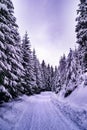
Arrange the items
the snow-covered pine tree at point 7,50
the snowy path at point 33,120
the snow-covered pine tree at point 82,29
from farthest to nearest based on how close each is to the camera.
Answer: the snow-covered pine tree at point 82,29, the snow-covered pine tree at point 7,50, the snowy path at point 33,120

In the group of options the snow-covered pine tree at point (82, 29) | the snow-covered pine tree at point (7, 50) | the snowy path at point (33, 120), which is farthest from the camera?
the snow-covered pine tree at point (82, 29)

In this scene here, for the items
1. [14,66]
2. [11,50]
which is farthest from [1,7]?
[14,66]

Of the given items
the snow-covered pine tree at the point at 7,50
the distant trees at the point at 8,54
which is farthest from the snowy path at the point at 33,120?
the snow-covered pine tree at the point at 7,50

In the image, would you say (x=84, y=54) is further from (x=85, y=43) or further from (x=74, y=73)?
(x=74, y=73)

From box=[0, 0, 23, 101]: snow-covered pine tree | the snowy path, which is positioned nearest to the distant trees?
box=[0, 0, 23, 101]: snow-covered pine tree

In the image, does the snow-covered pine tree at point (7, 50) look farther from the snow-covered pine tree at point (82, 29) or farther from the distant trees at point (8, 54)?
the snow-covered pine tree at point (82, 29)

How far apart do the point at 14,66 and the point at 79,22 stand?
9.87 metres

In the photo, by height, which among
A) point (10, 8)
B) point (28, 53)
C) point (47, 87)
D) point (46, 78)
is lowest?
point (47, 87)

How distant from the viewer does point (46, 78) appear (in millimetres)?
77000

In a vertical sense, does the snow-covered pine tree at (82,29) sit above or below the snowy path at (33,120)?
above

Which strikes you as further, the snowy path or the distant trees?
the distant trees

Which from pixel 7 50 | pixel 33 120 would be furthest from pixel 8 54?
pixel 33 120

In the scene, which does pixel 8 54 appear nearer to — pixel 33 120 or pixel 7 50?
pixel 7 50

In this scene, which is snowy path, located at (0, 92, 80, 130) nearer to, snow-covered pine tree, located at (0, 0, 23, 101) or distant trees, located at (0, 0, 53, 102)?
distant trees, located at (0, 0, 53, 102)
